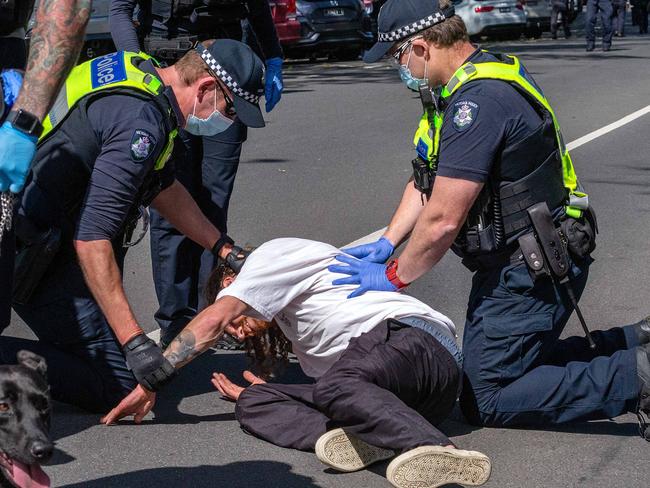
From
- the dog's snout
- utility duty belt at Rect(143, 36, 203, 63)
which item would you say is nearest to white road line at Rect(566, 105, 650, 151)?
utility duty belt at Rect(143, 36, 203, 63)

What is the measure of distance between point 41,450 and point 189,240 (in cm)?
245

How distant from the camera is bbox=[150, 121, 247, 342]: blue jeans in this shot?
217 inches

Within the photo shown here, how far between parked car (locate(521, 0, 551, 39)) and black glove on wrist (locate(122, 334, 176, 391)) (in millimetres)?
24389

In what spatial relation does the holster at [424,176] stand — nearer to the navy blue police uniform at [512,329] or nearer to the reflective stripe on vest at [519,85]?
the reflective stripe on vest at [519,85]

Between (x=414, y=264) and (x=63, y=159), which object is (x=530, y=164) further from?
(x=63, y=159)

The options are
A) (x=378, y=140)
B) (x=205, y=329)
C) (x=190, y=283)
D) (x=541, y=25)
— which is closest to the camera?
(x=205, y=329)

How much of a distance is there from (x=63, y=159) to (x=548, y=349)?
1955 millimetres

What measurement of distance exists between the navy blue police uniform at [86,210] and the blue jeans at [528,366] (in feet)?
4.39

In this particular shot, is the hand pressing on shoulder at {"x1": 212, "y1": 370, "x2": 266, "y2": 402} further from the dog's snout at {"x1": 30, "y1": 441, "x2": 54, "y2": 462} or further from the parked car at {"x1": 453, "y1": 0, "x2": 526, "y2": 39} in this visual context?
the parked car at {"x1": 453, "y1": 0, "x2": 526, "y2": 39}

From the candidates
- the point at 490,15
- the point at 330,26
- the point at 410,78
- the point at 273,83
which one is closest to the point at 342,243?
the point at 273,83

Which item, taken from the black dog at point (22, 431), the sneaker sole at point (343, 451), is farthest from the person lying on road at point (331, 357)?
the black dog at point (22, 431)

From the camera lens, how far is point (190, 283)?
5578mm

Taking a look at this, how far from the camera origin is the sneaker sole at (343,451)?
156 inches

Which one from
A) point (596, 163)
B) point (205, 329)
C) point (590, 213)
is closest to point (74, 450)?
point (205, 329)
